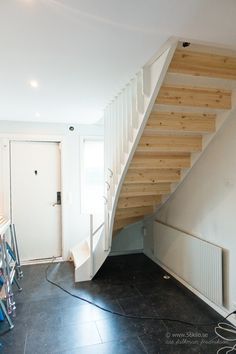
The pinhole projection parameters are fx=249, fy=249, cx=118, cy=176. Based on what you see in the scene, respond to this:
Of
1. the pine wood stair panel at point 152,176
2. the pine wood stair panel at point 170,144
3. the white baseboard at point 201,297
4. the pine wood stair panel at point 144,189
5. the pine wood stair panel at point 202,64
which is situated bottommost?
the white baseboard at point 201,297

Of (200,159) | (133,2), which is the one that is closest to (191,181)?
(200,159)

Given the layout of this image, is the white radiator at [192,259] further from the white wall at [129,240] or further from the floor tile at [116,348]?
the floor tile at [116,348]

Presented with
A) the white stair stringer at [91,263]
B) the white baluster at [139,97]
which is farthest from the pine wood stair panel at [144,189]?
the white baluster at [139,97]

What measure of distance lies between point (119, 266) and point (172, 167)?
1981 mm

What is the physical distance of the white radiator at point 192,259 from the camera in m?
2.56

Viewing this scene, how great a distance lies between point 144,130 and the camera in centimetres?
235

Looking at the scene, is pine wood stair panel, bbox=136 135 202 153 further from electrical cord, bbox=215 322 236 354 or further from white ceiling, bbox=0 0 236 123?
electrical cord, bbox=215 322 236 354

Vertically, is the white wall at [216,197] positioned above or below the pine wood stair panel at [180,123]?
below

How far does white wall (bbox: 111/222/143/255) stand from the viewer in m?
4.49

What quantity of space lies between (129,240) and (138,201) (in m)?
1.33

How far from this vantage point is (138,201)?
3.49 m

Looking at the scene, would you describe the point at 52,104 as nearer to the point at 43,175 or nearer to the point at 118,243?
the point at 43,175

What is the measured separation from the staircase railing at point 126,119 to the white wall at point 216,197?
2.91 feet

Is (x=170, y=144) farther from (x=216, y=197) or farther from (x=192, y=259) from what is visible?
(x=192, y=259)
